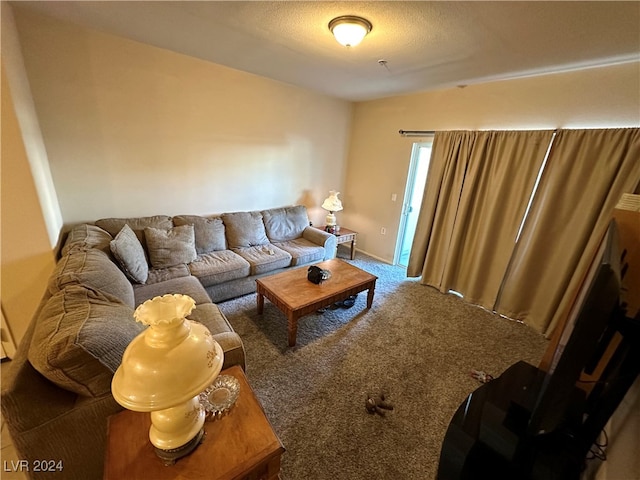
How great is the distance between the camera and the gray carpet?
1493 millimetres

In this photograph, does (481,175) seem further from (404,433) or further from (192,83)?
(192,83)

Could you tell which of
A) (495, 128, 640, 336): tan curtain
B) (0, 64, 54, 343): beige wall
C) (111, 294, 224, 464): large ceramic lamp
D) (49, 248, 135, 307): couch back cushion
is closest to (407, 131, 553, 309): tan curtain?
(495, 128, 640, 336): tan curtain

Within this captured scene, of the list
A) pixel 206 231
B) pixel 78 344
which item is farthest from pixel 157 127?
pixel 78 344

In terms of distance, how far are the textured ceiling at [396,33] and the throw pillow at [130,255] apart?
171cm

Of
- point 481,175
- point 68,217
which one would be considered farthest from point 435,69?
point 68,217

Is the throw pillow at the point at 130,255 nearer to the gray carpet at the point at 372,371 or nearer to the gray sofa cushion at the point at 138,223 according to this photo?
the gray sofa cushion at the point at 138,223

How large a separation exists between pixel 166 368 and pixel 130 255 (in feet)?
6.18

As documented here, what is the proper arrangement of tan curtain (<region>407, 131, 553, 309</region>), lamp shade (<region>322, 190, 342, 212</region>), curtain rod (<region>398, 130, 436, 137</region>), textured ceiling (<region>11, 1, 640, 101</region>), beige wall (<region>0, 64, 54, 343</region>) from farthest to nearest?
lamp shade (<region>322, 190, 342, 212</region>)
curtain rod (<region>398, 130, 436, 137</region>)
tan curtain (<region>407, 131, 553, 309</region>)
beige wall (<region>0, 64, 54, 343</region>)
textured ceiling (<region>11, 1, 640, 101</region>)

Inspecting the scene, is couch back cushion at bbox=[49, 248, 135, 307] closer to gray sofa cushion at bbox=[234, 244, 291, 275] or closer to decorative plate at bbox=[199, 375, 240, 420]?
decorative plate at bbox=[199, 375, 240, 420]

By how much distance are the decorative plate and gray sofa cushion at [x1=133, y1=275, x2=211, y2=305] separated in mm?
999

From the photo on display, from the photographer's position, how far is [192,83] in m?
2.86

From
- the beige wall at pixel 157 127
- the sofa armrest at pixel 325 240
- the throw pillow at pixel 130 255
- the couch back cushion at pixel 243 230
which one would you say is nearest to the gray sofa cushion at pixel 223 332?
the throw pillow at pixel 130 255

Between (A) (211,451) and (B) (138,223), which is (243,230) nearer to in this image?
(B) (138,223)

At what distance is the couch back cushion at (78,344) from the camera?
961 millimetres
